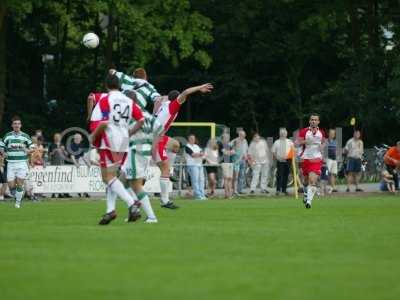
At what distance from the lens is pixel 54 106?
1911 inches

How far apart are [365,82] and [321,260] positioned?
35.5 meters

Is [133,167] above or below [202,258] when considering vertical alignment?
above

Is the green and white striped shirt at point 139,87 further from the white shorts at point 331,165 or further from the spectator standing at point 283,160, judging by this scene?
the white shorts at point 331,165

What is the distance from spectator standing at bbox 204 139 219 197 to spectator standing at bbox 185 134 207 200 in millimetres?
1133

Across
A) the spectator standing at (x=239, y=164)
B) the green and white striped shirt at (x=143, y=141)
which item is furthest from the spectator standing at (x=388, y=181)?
the green and white striped shirt at (x=143, y=141)

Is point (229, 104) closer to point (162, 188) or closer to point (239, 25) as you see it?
point (239, 25)

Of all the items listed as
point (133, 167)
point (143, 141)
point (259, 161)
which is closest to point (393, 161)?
point (259, 161)

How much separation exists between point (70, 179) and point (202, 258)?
22335 millimetres

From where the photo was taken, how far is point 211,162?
36312 mm

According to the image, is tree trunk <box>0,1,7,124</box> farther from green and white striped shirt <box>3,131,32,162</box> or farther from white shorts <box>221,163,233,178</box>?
green and white striped shirt <box>3,131,32,162</box>

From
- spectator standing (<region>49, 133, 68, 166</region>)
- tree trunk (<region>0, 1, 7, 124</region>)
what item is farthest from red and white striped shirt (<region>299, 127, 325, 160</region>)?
tree trunk (<region>0, 1, 7, 124</region>)

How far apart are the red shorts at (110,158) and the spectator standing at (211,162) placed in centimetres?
1740

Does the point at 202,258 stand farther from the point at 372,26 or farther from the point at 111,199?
the point at 372,26

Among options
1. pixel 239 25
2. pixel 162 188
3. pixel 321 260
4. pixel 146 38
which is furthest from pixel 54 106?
pixel 321 260
